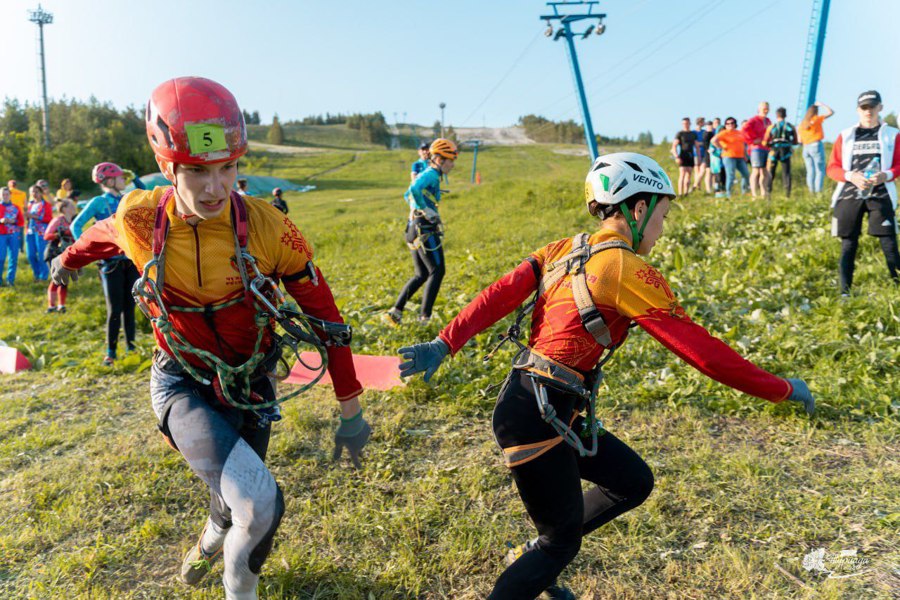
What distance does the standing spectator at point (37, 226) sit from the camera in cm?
1480

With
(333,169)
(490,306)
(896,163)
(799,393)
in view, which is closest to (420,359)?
(490,306)

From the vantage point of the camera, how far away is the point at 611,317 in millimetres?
2855

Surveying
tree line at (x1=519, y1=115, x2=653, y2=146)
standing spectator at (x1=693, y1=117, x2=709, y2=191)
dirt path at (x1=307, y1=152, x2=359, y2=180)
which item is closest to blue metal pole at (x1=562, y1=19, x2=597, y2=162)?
standing spectator at (x1=693, y1=117, x2=709, y2=191)

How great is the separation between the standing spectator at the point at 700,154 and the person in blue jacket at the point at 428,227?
10267mm

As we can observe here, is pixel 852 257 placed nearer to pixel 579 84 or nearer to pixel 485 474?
pixel 485 474

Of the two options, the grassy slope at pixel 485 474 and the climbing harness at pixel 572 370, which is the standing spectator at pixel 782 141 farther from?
the climbing harness at pixel 572 370

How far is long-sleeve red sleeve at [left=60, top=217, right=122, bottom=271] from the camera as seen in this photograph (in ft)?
10.5

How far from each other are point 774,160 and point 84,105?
250ft

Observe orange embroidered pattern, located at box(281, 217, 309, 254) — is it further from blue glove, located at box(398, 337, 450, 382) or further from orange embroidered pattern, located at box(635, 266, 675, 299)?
orange embroidered pattern, located at box(635, 266, 675, 299)

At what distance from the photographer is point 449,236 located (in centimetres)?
1714

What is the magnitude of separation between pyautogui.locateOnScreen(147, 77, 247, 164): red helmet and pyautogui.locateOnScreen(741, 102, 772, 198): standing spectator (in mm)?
13239

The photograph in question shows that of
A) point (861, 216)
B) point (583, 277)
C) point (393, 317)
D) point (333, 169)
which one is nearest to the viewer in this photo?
point (583, 277)

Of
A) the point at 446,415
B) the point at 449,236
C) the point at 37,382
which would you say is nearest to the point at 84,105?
the point at 449,236

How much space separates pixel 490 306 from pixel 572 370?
1.76ft
